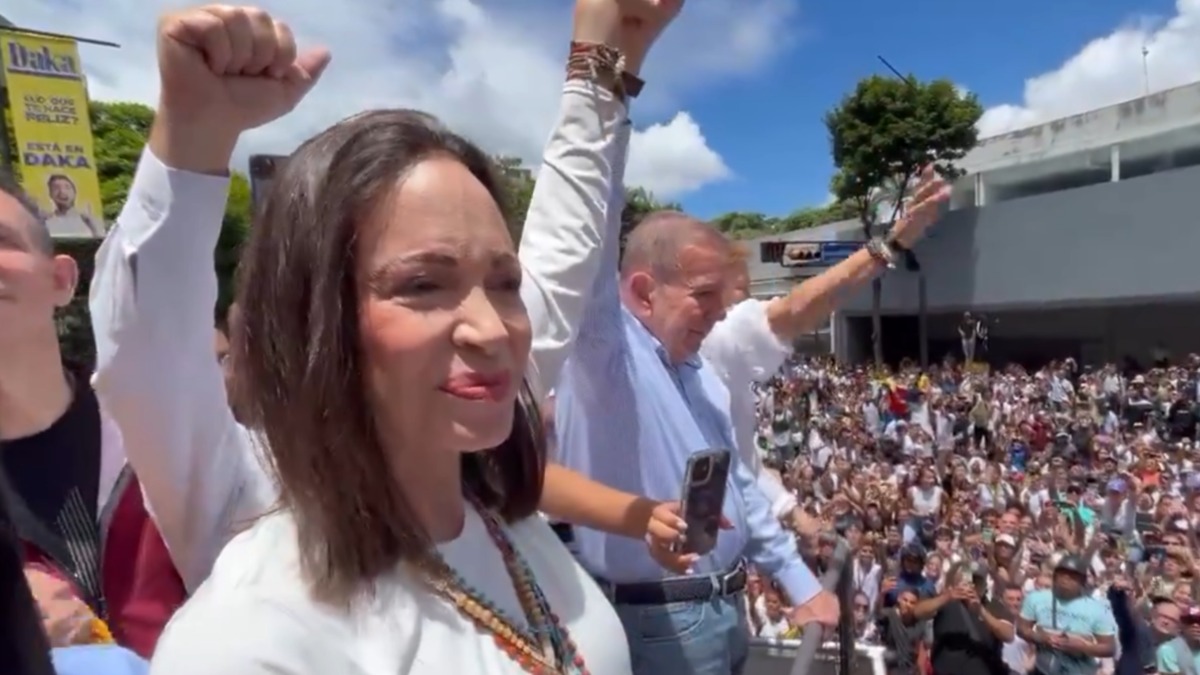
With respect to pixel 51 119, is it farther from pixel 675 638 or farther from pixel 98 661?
pixel 98 661

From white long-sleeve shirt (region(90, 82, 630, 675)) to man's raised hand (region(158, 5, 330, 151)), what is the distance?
6cm

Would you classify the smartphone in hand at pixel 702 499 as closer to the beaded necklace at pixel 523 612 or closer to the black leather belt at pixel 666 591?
the black leather belt at pixel 666 591

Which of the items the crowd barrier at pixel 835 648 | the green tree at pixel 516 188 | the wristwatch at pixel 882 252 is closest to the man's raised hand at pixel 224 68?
the green tree at pixel 516 188

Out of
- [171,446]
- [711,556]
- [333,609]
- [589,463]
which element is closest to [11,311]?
[171,446]

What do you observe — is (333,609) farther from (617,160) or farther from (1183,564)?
(1183,564)

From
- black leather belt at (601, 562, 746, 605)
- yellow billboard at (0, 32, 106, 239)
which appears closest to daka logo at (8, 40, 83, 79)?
yellow billboard at (0, 32, 106, 239)

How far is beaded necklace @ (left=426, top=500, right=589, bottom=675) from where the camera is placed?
1072 mm

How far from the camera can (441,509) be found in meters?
1.16

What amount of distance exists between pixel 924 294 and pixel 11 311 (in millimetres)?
29480

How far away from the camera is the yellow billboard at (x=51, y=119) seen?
366 inches

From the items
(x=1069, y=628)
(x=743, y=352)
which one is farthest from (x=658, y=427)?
(x=1069, y=628)

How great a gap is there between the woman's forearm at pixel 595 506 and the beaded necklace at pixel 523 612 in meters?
0.56

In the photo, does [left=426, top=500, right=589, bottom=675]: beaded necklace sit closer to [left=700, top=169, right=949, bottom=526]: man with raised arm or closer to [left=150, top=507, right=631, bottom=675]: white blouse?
[left=150, top=507, right=631, bottom=675]: white blouse

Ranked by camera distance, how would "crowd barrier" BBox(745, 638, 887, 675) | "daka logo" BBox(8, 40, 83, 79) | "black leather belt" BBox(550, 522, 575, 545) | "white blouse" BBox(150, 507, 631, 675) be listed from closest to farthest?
"white blouse" BBox(150, 507, 631, 675) → "black leather belt" BBox(550, 522, 575, 545) → "crowd barrier" BBox(745, 638, 887, 675) → "daka logo" BBox(8, 40, 83, 79)
